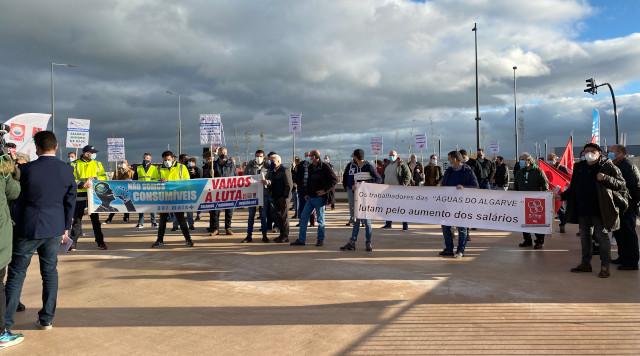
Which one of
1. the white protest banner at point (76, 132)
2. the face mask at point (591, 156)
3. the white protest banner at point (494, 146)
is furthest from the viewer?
the white protest banner at point (494, 146)

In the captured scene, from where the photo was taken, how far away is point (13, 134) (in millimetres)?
11953

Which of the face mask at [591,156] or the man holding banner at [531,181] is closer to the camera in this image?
the face mask at [591,156]

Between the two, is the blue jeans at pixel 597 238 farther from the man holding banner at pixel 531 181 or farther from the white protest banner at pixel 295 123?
the white protest banner at pixel 295 123

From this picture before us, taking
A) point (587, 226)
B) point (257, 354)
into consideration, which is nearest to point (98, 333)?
point (257, 354)

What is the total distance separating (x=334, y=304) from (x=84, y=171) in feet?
20.9

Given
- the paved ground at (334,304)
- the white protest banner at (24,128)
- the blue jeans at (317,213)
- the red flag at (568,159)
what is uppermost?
the white protest banner at (24,128)

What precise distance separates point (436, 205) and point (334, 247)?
2284 millimetres

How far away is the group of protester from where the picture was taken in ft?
13.3

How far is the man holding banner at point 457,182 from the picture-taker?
25.6 ft

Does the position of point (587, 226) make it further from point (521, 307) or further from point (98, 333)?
point (98, 333)

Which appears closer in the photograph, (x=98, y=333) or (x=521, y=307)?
(x=98, y=333)

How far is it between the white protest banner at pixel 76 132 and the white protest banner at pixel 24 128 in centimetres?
377

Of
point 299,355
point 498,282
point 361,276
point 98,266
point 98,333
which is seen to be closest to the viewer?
point 299,355

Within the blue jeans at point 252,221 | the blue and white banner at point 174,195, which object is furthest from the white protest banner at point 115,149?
the blue jeans at point 252,221
